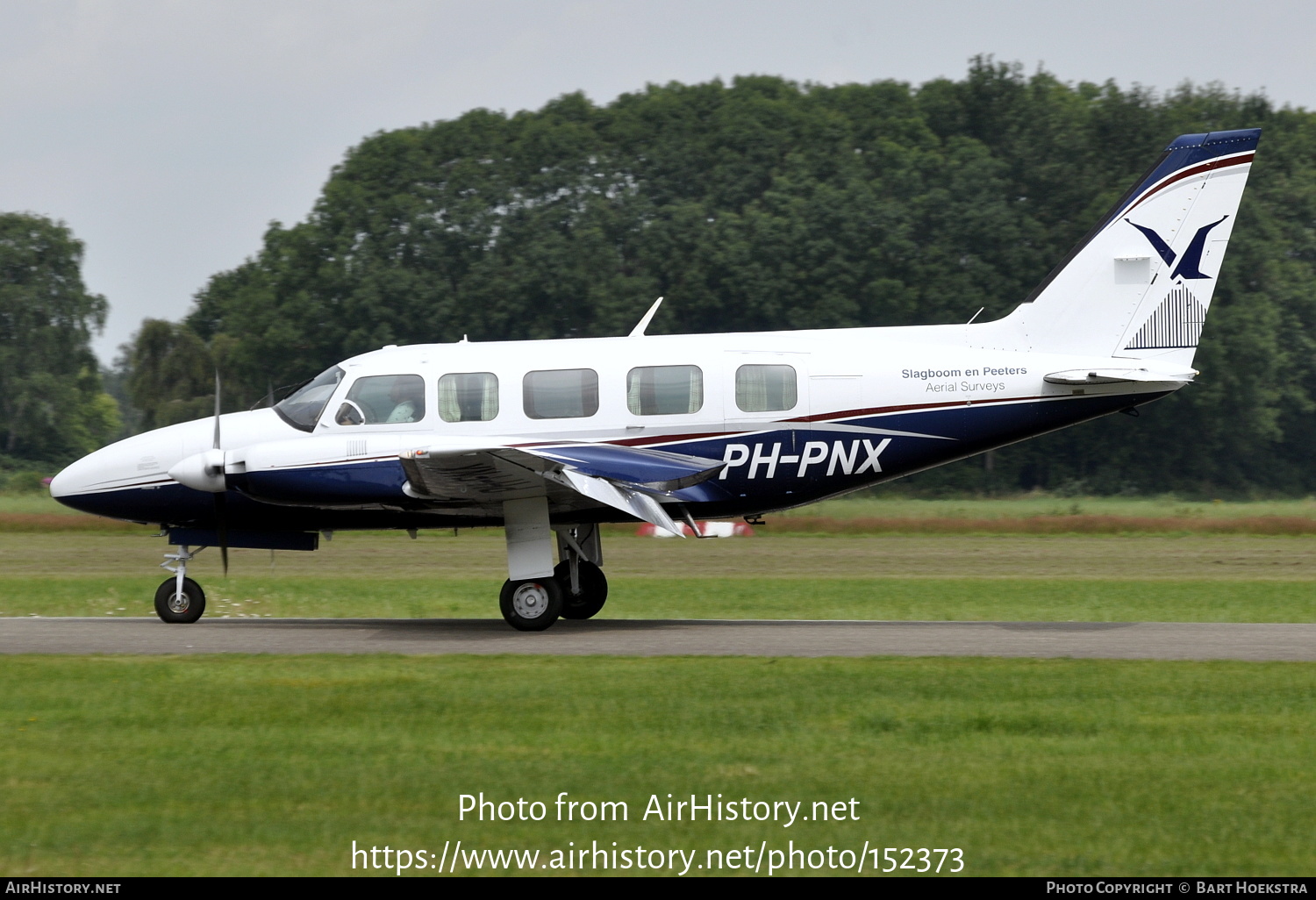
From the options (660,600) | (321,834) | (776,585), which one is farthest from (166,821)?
(776,585)

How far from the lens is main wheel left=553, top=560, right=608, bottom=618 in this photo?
17266 mm

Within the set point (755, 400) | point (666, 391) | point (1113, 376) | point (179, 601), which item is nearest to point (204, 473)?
point (179, 601)

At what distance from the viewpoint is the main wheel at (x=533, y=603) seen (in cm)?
1573

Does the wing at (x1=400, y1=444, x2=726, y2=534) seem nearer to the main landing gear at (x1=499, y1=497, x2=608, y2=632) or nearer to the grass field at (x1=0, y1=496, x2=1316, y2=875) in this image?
the main landing gear at (x1=499, y1=497, x2=608, y2=632)

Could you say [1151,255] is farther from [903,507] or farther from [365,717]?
[903,507]

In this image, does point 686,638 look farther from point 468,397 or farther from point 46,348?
point 46,348

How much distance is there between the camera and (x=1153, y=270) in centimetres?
1608

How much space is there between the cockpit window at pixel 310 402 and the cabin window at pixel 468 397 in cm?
130

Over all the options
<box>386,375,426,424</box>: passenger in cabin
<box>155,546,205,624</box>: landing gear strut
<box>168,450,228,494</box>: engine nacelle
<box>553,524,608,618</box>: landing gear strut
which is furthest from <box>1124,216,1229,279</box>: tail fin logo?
<box>155,546,205,624</box>: landing gear strut

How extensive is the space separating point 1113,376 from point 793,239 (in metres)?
41.7

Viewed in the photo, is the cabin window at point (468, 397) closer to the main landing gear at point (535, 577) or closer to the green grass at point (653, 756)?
the main landing gear at point (535, 577)

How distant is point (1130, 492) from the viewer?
2060 inches

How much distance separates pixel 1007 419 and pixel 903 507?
22.8 meters

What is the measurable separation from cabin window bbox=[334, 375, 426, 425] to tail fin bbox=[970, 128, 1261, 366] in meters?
6.49
